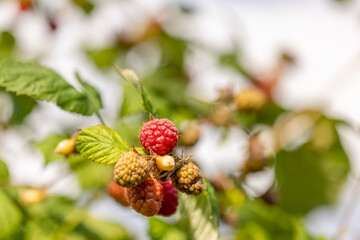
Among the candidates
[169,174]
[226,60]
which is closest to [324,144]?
[226,60]

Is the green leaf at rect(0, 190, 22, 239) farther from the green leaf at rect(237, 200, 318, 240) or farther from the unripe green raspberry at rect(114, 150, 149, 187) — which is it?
the green leaf at rect(237, 200, 318, 240)

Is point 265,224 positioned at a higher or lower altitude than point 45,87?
lower

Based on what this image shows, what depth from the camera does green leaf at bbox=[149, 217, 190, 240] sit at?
1970 mm

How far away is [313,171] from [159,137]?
264 cm

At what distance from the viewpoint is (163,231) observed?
6.56ft

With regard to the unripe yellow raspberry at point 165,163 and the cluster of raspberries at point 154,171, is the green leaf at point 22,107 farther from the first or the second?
the unripe yellow raspberry at point 165,163

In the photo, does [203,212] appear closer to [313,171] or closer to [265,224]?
[265,224]

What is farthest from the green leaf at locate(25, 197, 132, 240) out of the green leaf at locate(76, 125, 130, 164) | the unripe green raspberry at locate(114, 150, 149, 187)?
the unripe green raspberry at locate(114, 150, 149, 187)

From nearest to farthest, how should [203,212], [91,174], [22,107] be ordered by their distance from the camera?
[203,212], [22,107], [91,174]

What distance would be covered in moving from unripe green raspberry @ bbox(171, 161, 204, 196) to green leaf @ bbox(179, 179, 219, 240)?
14cm

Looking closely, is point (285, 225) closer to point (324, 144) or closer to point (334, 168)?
point (324, 144)

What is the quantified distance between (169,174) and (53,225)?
1251 millimetres

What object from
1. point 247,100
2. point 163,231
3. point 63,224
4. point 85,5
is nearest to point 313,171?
point 247,100

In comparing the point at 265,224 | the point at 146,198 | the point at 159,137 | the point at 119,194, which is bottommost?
the point at 265,224
